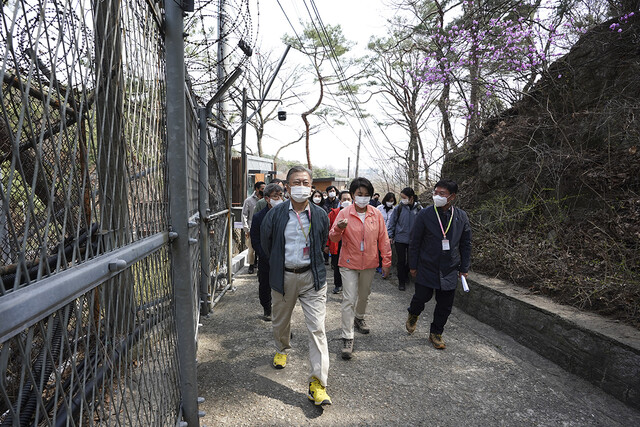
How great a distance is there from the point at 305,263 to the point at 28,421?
251cm

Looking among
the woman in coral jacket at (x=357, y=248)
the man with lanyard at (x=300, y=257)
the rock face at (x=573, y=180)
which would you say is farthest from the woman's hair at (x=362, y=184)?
the rock face at (x=573, y=180)

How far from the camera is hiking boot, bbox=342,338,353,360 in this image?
4.05 m

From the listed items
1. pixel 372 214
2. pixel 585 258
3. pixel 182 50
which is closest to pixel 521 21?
pixel 585 258

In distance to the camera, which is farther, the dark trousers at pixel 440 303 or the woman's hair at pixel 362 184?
the woman's hair at pixel 362 184

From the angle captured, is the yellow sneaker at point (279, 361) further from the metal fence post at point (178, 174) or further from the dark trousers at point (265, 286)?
the metal fence post at point (178, 174)

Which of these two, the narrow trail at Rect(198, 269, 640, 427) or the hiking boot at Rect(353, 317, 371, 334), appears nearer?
the narrow trail at Rect(198, 269, 640, 427)

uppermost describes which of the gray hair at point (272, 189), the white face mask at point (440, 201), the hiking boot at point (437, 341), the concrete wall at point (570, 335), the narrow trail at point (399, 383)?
the gray hair at point (272, 189)

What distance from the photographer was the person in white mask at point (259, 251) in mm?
4805

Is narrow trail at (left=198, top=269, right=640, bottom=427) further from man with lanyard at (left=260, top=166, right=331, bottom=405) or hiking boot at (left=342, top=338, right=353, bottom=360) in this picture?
man with lanyard at (left=260, top=166, right=331, bottom=405)

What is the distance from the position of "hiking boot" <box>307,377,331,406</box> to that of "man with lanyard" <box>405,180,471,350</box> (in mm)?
1749

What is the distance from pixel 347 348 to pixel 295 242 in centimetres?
144

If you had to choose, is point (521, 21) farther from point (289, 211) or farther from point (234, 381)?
point (234, 381)

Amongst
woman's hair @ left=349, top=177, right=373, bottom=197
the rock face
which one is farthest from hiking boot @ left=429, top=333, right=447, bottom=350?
woman's hair @ left=349, top=177, right=373, bottom=197

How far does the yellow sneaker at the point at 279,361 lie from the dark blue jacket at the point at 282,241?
31.2 inches
